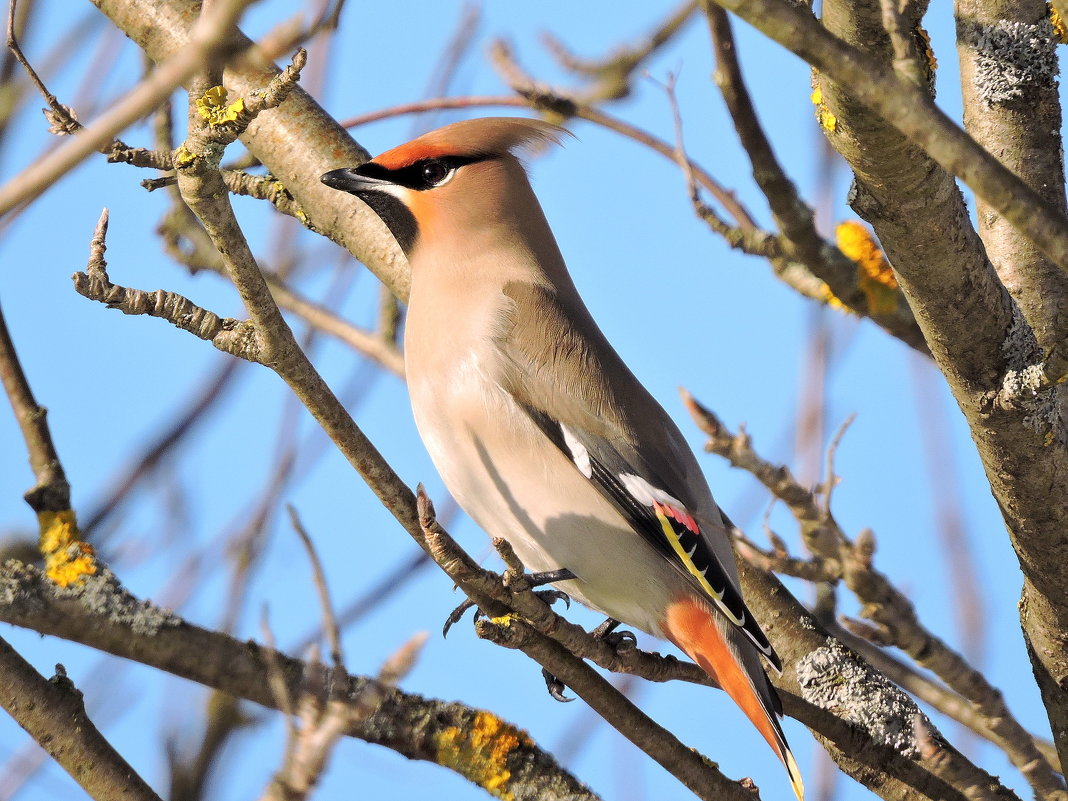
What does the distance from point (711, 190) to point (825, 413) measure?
2.32ft

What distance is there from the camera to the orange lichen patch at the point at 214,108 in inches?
76.3

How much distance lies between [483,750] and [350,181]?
1.60 metres

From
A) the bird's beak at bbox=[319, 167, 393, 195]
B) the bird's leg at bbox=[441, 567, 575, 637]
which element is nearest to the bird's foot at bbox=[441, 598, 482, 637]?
the bird's leg at bbox=[441, 567, 575, 637]

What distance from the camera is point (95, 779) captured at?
230 cm

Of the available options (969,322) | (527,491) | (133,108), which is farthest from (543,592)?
(133,108)

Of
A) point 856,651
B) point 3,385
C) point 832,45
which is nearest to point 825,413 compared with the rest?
point 856,651

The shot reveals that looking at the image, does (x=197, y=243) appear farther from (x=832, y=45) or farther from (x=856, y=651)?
(x=832, y=45)

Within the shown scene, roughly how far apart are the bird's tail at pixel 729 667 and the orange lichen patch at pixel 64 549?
150cm

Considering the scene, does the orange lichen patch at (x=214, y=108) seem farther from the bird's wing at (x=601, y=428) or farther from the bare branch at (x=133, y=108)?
the bird's wing at (x=601, y=428)

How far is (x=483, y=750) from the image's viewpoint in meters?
2.59

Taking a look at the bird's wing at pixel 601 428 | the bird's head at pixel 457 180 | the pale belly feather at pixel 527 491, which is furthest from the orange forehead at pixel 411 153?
the pale belly feather at pixel 527 491

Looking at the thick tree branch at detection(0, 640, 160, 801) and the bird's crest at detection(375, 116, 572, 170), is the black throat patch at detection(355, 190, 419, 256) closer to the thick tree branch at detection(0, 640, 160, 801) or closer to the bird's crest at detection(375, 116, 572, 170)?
the bird's crest at detection(375, 116, 572, 170)

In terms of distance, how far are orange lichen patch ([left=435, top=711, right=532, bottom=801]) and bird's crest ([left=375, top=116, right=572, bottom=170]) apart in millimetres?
1710

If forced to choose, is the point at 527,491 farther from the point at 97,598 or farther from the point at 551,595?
the point at 97,598
